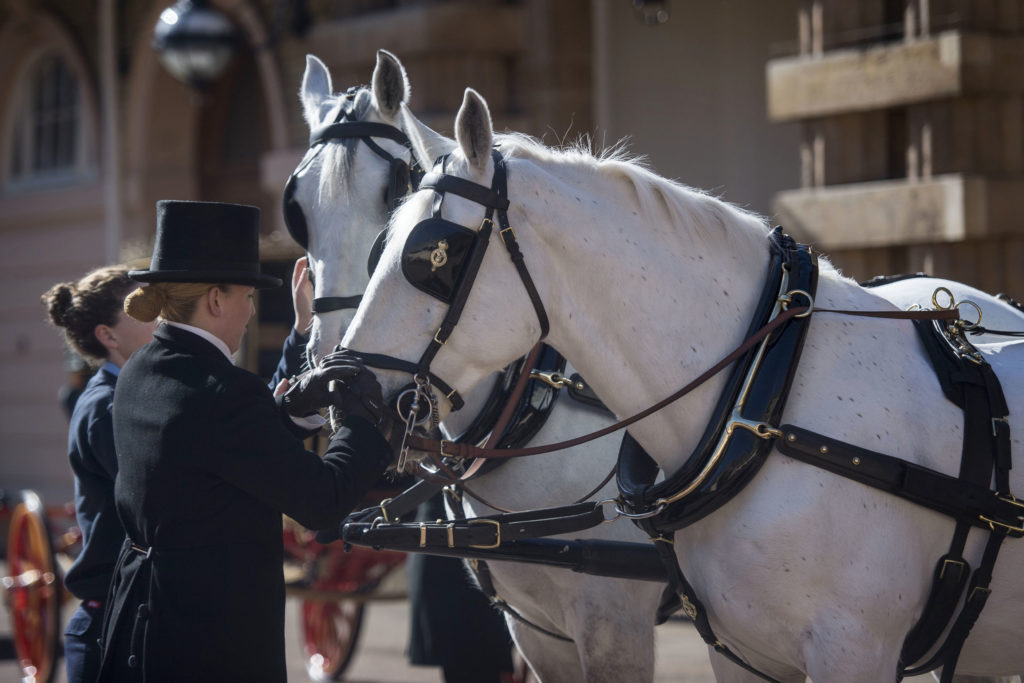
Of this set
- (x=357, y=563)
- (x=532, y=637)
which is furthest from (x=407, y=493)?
(x=357, y=563)

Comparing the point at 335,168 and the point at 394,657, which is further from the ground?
the point at 335,168

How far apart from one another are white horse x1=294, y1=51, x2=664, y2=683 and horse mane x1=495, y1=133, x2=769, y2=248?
0.40 meters

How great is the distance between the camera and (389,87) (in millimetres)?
3555

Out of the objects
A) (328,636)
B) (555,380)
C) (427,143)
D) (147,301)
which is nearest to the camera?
(147,301)

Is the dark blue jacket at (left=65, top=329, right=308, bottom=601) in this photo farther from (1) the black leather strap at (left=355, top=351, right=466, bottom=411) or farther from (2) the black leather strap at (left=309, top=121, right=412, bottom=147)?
(1) the black leather strap at (left=355, top=351, right=466, bottom=411)

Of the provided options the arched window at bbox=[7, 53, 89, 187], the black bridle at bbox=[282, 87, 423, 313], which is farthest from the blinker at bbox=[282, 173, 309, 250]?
the arched window at bbox=[7, 53, 89, 187]

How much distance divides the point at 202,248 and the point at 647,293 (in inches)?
38.4

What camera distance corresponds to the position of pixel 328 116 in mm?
3623

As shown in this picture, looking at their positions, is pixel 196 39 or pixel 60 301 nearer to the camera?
pixel 60 301

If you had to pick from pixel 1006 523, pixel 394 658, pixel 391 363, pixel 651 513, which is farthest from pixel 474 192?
pixel 394 658

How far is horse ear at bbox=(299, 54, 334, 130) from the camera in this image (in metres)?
3.81

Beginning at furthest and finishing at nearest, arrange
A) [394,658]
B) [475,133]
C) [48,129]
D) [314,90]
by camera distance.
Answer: [48,129] < [394,658] < [314,90] < [475,133]

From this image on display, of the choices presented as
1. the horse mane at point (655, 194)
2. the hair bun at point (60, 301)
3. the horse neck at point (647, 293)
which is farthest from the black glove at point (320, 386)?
the hair bun at point (60, 301)

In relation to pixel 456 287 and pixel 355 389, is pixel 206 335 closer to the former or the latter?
pixel 355 389
